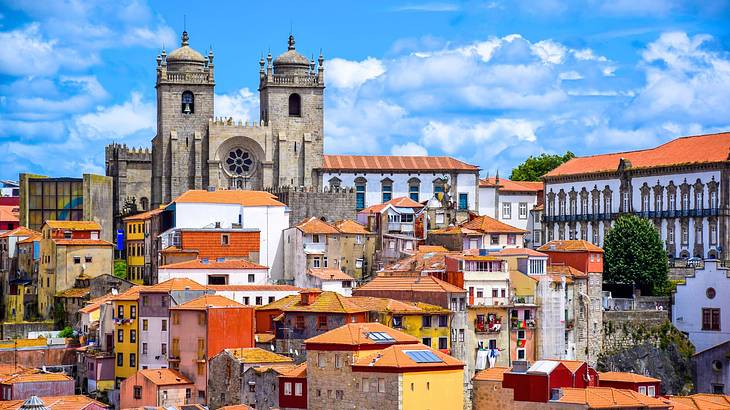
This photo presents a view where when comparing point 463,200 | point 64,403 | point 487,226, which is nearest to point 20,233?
point 487,226

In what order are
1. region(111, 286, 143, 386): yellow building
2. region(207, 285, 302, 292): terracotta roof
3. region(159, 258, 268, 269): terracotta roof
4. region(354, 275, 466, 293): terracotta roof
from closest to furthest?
region(354, 275, 466, 293): terracotta roof
region(111, 286, 143, 386): yellow building
region(207, 285, 302, 292): terracotta roof
region(159, 258, 268, 269): terracotta roof

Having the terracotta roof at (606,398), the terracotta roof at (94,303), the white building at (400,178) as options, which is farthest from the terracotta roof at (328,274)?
the white building at (400,178)

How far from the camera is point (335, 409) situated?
83.1m

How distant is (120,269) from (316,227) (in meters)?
17.5

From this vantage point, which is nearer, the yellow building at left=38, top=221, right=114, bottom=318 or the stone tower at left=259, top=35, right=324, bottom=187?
the yellow building at left=38, top=221, right=114, bottom=318

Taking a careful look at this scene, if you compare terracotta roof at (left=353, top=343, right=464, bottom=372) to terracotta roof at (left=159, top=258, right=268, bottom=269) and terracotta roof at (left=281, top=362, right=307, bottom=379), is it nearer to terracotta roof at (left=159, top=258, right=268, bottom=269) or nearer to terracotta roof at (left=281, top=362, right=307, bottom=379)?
terracotta roof at (left=281, top=362, right=307, bottom=379)

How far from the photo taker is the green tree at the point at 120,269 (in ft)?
399

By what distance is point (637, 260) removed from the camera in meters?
119

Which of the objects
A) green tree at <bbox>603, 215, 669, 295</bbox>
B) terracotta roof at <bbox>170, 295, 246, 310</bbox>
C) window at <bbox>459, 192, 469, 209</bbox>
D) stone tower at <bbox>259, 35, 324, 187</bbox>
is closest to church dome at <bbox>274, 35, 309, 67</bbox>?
stone tower at <bbox>259, 35, 324, 187</bbox>

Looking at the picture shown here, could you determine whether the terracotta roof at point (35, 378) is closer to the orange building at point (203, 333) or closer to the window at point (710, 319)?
the orange building at point (203, 333)

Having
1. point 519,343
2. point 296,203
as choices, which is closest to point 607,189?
point 296,203

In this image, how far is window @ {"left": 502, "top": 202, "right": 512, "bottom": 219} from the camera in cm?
14900

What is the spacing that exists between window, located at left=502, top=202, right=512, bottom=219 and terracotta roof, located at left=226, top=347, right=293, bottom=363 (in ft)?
197

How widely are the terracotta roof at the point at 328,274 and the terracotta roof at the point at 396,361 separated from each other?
2258 centimetres
